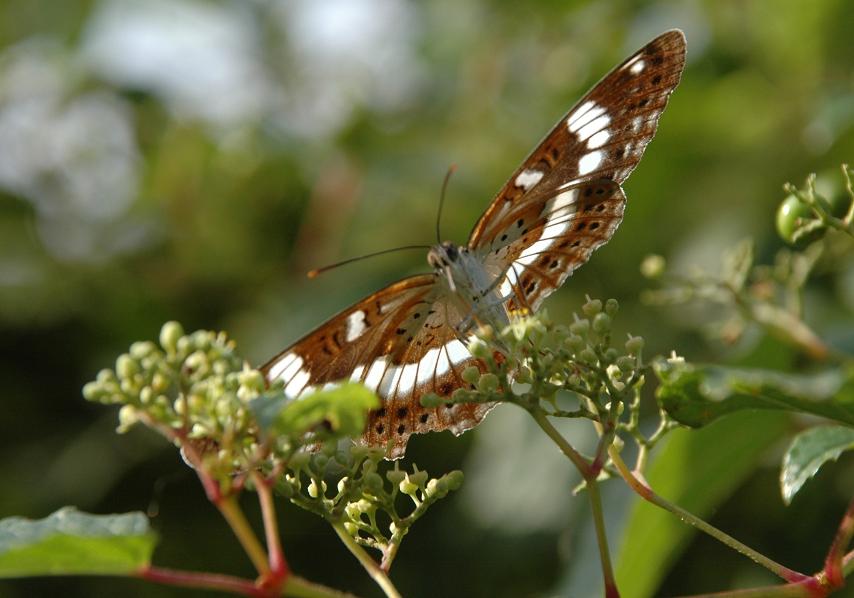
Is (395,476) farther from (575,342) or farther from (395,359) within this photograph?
(395,359)

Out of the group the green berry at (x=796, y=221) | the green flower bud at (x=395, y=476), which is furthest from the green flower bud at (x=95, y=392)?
the green berry at (x=796, y=221)

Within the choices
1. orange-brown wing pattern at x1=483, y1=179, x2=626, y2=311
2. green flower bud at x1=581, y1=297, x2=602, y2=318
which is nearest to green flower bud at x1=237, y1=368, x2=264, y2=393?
green flower bud at x1=581, y1=297, x2=602, y2=318

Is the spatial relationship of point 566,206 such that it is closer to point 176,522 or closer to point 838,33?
point 838,33

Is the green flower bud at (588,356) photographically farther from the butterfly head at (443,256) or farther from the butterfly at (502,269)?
the butterfly head at (443,256)

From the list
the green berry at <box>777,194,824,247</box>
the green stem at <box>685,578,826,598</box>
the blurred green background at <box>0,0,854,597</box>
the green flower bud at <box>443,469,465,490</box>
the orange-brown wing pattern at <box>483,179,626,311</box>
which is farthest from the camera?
the blurred green background at <box>0,0,854,597</box>

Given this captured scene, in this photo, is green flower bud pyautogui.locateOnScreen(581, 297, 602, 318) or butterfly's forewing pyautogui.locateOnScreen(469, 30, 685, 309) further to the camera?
butterfly's forewing pyautogui.locateOnScreen(469, 30, 685, 309)

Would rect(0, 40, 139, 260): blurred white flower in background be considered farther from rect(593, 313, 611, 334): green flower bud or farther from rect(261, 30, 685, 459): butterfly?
rect(593, 313, 611, 334): green flower bud

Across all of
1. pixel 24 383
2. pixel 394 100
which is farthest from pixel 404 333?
pixel 394 100

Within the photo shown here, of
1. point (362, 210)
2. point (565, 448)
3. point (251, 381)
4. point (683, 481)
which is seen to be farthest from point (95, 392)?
point (362, 210)
